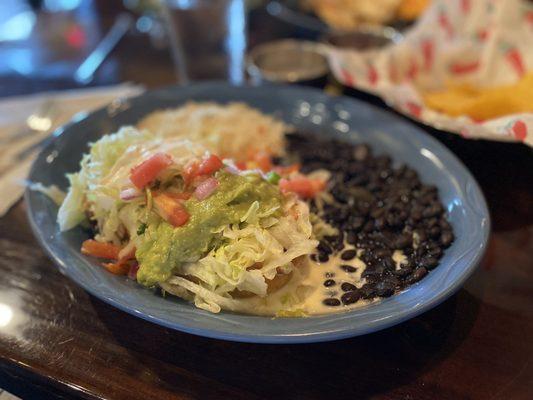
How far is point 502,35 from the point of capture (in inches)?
110

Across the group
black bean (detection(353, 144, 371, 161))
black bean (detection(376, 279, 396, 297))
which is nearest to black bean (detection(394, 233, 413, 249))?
black bean (detection(376, 279, 396, 297))

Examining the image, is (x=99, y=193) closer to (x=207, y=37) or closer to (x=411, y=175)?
(x=411, y=175)

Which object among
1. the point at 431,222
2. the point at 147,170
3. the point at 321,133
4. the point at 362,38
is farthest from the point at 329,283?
the point at 362,38

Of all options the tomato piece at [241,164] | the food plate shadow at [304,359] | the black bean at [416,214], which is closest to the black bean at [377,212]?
the black bean at [416,214]

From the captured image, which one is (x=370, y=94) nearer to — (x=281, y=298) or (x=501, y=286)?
(x=501, y=286)

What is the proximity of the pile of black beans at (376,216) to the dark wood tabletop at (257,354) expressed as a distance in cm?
16

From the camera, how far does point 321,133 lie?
7.98 ft

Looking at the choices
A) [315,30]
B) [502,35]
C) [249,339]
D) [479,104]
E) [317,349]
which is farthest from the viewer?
[315,30]

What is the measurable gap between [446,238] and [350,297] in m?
0.43

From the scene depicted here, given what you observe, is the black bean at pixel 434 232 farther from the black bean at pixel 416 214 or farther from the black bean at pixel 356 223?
the black bean at pixel 356 223

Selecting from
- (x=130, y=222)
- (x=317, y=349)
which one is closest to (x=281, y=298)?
(x=317, y=349)

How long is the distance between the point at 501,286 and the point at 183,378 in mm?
1100

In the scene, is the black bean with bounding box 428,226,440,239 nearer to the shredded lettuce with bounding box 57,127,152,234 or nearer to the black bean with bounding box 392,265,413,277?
the black bean with bounding box 392,265,413,277

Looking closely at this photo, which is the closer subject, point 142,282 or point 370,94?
point 142,282
